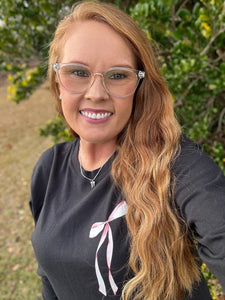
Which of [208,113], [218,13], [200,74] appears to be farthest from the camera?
[208,113]

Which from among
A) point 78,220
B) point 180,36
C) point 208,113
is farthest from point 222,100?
point 78,220

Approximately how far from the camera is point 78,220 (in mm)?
1444

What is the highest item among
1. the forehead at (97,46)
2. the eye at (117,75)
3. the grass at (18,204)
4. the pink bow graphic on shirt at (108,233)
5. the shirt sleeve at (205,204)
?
the forehead at (97,46)

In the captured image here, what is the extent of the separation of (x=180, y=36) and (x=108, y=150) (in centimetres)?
127

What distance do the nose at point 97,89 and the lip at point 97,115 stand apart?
0.22 feet

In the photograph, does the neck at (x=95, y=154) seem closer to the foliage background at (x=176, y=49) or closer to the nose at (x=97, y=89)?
the nose at (x=97, y=89)

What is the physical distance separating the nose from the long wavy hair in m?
0.24

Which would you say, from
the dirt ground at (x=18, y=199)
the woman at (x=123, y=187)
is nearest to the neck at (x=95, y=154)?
the woman at (x=123, y=187)

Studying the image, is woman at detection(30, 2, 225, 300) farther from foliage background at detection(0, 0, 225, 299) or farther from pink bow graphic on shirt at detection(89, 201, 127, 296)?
foliage background at detection(0, 0, 225, 299)

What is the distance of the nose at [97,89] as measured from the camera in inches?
54.2

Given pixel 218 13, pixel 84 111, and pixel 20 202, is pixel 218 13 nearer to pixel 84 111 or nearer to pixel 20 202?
pixel 84 111

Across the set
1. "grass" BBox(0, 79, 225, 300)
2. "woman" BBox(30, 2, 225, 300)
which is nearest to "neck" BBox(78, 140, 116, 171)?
"woman" BBox(30, 2, 225, 300)

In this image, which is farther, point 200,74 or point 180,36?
point 200,74

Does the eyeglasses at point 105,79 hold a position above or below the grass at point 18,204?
above
